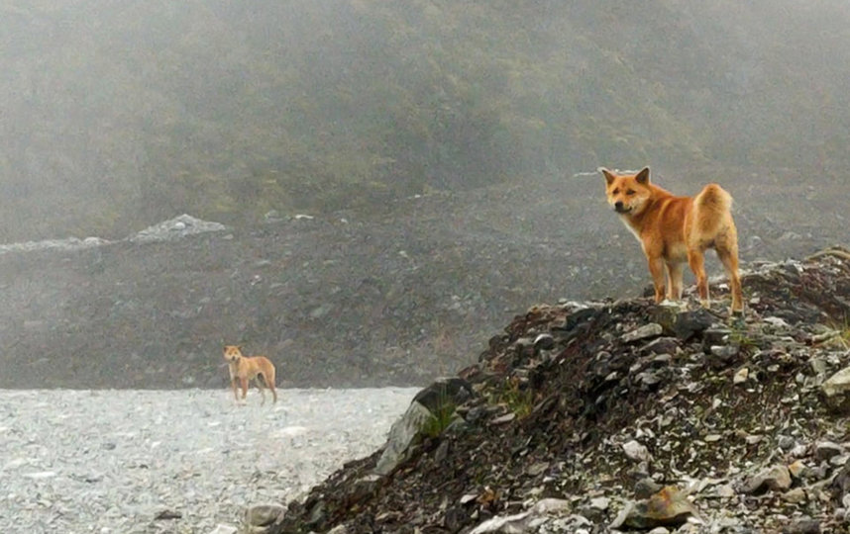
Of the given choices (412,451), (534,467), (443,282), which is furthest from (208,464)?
(443,282)

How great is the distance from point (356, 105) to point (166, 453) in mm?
25042

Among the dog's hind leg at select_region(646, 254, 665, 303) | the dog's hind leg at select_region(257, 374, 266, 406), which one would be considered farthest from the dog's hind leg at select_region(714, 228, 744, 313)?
the dog's hind leg at select_region(257, 374, 266, 406)

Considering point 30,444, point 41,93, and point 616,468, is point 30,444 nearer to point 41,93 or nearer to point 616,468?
point 616,468

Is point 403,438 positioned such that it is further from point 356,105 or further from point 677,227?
point 356,105

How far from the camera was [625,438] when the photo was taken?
495 cm

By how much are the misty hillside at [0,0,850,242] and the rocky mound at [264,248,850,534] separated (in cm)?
2017

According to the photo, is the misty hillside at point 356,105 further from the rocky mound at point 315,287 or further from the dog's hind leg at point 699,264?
the dog's hind leg at point 699,264

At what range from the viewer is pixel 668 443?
4695 millimetres

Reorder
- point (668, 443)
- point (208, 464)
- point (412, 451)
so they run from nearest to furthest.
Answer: point (668, 443), point (412, 451), point (208, 464)

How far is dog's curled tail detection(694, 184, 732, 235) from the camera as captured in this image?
591 cm

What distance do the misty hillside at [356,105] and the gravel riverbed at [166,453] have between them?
13.6 metres

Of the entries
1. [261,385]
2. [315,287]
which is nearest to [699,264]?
[261,385]

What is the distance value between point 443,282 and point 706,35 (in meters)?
30.6

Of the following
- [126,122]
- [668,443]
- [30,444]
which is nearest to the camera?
[668,443]
